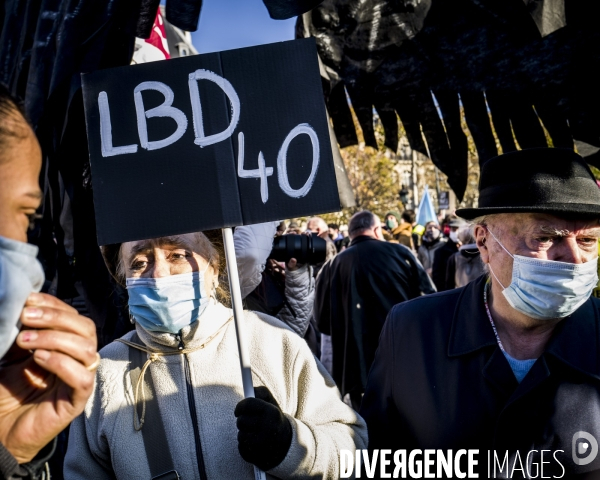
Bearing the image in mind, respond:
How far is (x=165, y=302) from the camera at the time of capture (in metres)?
1.67

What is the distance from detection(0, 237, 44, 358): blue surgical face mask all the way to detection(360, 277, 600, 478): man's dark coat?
4.51 feet

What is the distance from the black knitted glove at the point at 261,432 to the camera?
1.43 m

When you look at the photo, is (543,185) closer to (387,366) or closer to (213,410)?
(387,366)

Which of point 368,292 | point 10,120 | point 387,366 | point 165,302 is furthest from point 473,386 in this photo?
point 368,292

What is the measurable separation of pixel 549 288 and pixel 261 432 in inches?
43.5

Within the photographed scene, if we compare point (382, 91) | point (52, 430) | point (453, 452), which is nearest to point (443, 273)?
point (382, 91)

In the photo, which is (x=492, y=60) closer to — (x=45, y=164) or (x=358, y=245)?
(x=45, y=164)

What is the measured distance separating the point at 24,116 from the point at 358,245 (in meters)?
3.92

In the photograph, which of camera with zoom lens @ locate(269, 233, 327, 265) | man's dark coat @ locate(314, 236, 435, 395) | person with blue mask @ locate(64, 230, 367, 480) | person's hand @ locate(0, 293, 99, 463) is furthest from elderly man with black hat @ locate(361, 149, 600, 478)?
man's dark coat @ locate(314, 236, 435, 395)

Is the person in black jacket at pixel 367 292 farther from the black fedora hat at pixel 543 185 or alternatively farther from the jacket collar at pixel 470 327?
the black fedora hat at pixel 543 185

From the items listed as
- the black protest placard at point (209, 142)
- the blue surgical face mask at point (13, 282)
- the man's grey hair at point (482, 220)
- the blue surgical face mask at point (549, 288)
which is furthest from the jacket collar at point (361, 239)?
the blue surgical face mask at point (13, 282)

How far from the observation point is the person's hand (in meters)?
1.01

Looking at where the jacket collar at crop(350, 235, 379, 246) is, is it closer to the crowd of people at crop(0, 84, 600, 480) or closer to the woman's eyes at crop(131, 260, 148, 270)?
the crowd of people at crop(0, 84, 600, 480)

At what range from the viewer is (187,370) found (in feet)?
5.58
